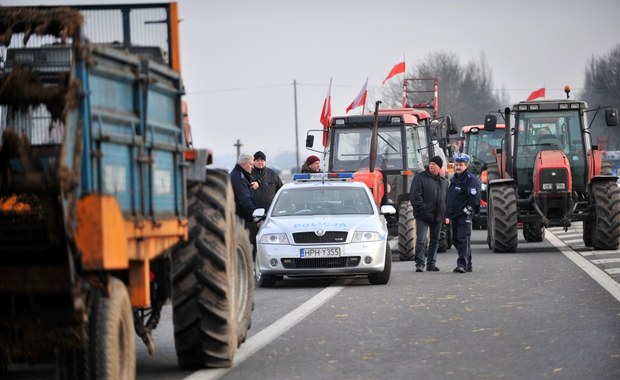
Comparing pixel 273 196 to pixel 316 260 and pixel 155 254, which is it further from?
pixel 155 254

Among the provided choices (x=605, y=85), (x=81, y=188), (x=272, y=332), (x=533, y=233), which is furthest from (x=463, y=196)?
(x=605, y=85)

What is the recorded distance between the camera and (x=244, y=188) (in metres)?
21.8

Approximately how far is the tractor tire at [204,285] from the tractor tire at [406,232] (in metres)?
14.6

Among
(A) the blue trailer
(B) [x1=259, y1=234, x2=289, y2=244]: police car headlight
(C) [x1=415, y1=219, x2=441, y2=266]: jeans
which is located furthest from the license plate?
(A) the blue trailer

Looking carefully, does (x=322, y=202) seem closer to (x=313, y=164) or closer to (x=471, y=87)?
(x=313, y=164)

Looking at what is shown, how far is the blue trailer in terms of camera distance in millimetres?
8461

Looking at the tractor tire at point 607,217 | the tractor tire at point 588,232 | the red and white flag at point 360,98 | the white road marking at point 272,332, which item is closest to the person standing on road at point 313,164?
the tractor tire at point 607,217

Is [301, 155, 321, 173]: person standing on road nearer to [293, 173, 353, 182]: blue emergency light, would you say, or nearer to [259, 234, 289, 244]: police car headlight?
[293, 173, 353, 182]: blue emergency light

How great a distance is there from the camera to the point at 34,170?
8680 mm

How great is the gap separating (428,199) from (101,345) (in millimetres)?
15176

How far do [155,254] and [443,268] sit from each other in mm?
14394

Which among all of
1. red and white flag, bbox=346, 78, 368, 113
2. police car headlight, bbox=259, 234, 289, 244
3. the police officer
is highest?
red and white flag, bbox=346, 78, 368, 113

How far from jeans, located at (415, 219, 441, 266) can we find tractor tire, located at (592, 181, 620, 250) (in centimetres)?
513

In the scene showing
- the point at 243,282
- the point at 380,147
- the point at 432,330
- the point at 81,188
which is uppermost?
the point at 81,188
